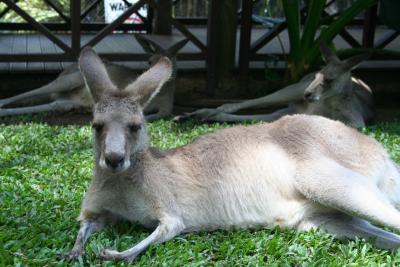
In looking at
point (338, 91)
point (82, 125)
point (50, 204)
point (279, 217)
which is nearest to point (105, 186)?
point (50, 204)

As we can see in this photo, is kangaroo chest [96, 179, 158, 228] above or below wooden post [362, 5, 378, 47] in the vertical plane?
below

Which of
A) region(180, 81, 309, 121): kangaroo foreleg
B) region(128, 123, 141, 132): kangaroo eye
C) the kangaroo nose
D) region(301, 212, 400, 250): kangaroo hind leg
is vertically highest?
region(128, 123, 141, 132): kangaroo eye

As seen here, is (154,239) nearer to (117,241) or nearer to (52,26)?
(117,241)

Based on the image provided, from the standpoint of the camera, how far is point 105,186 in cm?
343

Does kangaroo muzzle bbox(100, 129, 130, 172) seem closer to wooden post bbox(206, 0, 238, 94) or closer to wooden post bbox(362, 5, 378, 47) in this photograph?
wooden post bbox(206, 0, 238, 94)

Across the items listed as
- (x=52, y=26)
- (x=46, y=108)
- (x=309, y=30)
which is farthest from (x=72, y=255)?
(x=52, y=26)

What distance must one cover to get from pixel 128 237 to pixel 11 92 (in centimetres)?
499

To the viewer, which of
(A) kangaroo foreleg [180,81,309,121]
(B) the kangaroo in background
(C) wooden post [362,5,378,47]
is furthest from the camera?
(C) wooden post [362,5,378,47]

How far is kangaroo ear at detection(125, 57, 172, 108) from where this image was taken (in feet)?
11.4

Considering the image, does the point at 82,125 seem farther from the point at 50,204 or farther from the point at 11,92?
the point at 50,204

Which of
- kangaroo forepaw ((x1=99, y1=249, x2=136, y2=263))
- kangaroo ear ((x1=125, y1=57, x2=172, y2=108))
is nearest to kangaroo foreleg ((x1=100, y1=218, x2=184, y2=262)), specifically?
kangaroo forepaw ((x1=99, y1=249, x2=136, y2=263))

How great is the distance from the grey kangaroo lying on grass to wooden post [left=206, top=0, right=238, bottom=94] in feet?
13.4

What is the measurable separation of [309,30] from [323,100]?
1.04 meters

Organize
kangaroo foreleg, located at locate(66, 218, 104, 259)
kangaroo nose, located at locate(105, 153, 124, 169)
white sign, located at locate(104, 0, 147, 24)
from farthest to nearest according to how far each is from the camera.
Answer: white sign, located at locate(104, 0, 147, 24) < kangaroo foreleg, located at locate(66, 218, 104, 259) < kangaroo nose, located at locate(105, 153, 124, 169)
